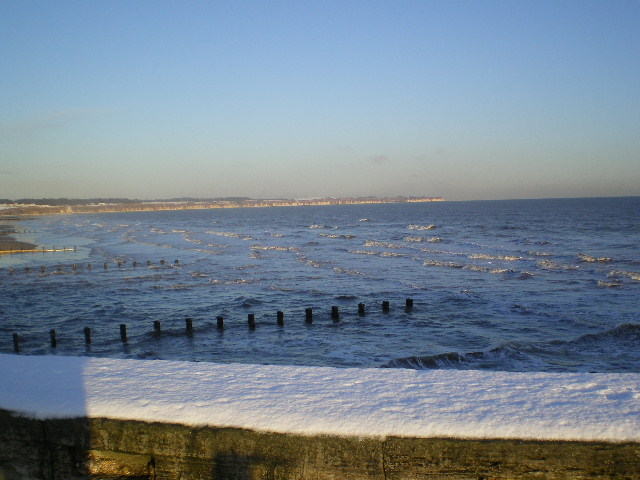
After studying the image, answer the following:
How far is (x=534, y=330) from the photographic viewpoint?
1764 cm

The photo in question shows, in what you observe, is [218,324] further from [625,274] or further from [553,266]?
[553,266]

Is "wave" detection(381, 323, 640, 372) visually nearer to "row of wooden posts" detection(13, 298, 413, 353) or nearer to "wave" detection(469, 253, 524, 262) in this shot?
"row of wooden posts" detection(13, 298, 413, 353)

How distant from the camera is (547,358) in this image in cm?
1420

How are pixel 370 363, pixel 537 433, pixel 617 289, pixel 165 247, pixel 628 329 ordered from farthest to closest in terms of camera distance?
pixel 165 247
pixel 617 289
pixel 628 329
pixel 370 363
pixel 537 433

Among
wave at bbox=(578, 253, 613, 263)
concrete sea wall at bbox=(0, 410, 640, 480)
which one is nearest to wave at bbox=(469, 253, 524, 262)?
wave at bbox=(578, 253, 613, 263)

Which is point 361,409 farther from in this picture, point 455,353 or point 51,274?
point 51,274

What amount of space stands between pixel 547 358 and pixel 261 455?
1208cm

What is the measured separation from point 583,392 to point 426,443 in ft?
4.99

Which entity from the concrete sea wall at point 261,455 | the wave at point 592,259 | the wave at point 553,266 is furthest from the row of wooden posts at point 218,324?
the wave at point 592,259

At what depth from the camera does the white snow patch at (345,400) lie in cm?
400

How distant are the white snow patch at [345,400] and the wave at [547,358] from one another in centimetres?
786

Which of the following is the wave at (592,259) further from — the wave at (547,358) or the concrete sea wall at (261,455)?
the concrete sea wall at (261,455)

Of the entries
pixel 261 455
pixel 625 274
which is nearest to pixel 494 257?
pixel 625 274

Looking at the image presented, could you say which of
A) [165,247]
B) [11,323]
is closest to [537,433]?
[11,323]
